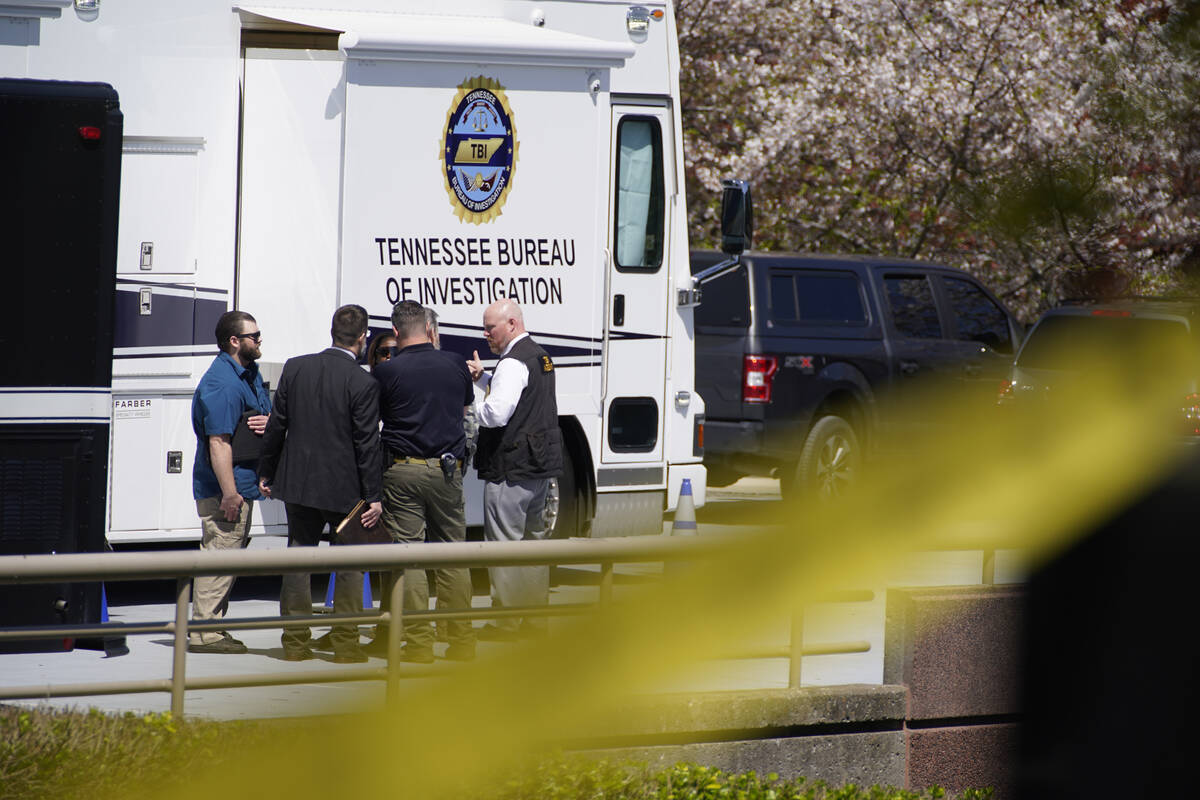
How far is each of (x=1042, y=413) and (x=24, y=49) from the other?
27.9 feet

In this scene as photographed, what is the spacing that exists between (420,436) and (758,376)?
6053mm

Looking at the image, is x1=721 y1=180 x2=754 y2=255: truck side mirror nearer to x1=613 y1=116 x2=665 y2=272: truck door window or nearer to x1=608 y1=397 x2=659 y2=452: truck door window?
x1=613 y1=116 x2=665 y2=272: truck door window

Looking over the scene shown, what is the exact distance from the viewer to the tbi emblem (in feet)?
30.8

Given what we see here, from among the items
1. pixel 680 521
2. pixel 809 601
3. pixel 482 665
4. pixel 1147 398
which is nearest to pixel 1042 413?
pixel 1147 398

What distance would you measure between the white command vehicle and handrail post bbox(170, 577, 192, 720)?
3647mm

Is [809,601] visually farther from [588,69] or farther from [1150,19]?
[588,69]

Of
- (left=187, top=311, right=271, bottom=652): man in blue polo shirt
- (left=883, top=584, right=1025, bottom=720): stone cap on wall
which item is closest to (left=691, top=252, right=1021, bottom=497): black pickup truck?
(left=187, top=311, right=271, bottom=652): man in blue polo shirt

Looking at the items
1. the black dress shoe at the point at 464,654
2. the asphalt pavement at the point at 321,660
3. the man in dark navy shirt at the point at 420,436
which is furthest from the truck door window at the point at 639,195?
the black dress shoe at the point at 464,654

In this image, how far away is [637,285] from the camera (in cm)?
1019

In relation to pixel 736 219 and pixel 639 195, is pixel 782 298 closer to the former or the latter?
pixel 736 219

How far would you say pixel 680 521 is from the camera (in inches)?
414

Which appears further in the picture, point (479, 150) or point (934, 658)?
point (479, 150)

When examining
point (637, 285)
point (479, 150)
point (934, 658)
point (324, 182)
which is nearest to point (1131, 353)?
point (934, 658)

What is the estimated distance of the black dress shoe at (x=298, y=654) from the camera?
308 inches
